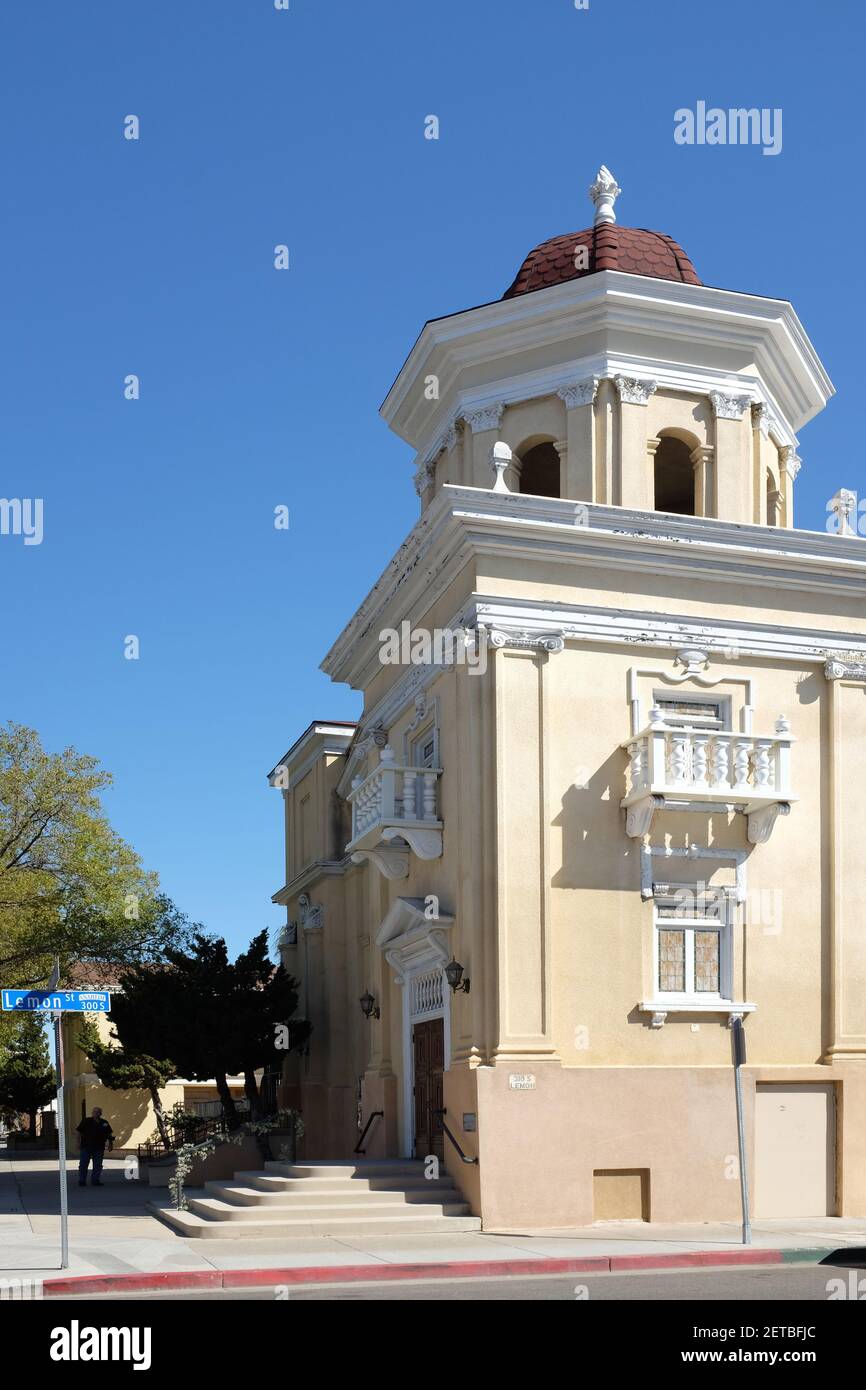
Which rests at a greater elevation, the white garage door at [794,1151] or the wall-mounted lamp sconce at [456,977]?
the wall-mounted lamp sconce at [456,977]

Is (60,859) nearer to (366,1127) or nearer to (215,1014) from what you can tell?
(215,1014)

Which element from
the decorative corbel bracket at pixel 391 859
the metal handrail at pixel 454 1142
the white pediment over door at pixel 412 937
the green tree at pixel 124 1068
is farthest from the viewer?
the green tree at pixel 124 1068

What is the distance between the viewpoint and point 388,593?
2373 centimetres

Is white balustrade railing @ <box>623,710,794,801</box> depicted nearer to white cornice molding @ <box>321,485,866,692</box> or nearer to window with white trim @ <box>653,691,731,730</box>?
window with white trim @ <box>653,691,731,730</box>

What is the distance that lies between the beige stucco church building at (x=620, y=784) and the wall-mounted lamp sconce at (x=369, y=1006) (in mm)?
718

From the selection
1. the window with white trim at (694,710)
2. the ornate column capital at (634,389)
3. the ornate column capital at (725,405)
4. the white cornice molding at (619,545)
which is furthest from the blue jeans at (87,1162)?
the ornate column capital at (725,405)

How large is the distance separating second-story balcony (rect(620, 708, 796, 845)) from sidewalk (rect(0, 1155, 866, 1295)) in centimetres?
502

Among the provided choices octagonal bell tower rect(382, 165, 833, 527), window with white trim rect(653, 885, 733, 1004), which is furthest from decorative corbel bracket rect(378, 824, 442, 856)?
octagonal bell tower rect(382, 165, 833, 527)

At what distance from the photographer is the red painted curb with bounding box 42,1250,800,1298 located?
1392 centimetres

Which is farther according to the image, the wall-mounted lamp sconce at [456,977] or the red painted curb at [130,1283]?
the wall-mounted lamp sconce at [456,977]

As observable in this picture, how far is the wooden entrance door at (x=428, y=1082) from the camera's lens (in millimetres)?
21297

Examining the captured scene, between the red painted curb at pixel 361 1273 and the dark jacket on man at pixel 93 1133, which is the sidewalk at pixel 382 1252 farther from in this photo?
the dark jacket on man at pixel 93 1133

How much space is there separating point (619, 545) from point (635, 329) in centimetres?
385
